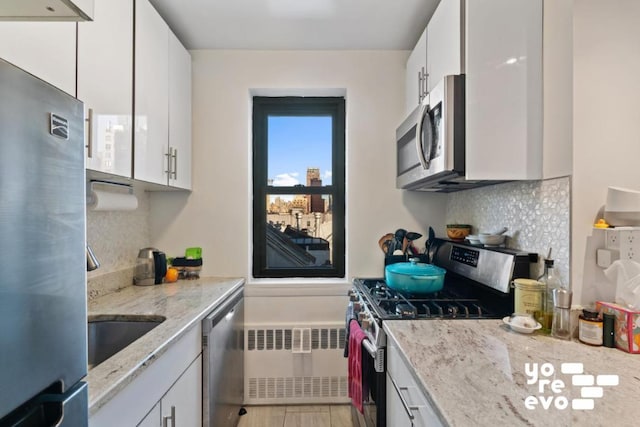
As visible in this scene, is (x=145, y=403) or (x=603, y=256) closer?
(x=145, y=403)

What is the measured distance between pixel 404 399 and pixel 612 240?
0.91 meters

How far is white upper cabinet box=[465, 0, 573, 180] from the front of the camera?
4.28ft

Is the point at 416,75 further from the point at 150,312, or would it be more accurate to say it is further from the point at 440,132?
the point at 150,312

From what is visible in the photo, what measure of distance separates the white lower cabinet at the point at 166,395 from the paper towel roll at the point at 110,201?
73 cm

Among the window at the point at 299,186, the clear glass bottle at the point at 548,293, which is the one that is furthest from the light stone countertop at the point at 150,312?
the clear glass bottle at the point at 548,293

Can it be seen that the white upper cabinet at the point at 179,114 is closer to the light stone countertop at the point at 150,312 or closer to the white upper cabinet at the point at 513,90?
the light stone countertop at the point at 150,312

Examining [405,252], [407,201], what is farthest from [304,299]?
[407,201]

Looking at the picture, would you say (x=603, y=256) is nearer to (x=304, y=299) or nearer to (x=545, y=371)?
(x=545, y=371)

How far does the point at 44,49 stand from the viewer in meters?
1.06

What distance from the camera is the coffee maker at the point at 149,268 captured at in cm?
211

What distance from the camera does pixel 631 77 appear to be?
1.23 meters

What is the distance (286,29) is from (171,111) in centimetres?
87

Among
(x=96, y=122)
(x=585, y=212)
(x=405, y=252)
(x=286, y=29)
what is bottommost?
(x=405, y=252)

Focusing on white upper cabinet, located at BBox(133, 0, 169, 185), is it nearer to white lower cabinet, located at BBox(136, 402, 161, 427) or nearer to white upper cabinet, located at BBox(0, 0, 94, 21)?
white upper cabinet, located at BBox(0, 0, 94, 21)
